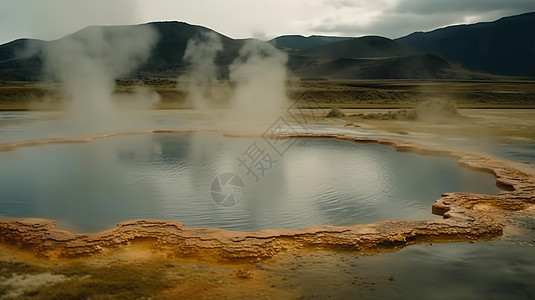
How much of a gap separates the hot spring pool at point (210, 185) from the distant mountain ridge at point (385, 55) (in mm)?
93244

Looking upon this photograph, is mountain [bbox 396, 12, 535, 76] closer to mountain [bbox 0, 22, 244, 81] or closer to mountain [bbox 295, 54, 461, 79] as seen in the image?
mountain [bbox 295, 54, 461, 79]

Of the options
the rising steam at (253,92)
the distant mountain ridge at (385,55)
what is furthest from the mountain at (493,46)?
the rising steam at (253,92)

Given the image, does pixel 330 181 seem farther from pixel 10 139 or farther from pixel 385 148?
pixel 10 139

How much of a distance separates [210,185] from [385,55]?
144863mm

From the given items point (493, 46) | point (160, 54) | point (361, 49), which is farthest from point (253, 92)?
point (493, 46)

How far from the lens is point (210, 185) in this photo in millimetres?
8680

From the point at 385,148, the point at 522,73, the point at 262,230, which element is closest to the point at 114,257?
the point at 262,230

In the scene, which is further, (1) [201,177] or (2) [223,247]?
(1) [201,177]

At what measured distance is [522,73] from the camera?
135250mm

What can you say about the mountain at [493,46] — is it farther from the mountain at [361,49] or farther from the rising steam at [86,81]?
the rising steam at [86,81]

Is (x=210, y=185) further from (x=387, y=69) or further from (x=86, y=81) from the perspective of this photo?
(x=387, y=69)

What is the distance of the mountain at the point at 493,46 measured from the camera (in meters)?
141

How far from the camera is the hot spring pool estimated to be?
6926mm

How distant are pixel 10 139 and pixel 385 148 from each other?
11841 millimetres
